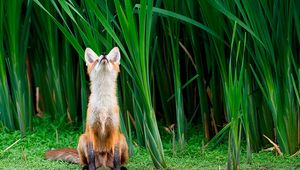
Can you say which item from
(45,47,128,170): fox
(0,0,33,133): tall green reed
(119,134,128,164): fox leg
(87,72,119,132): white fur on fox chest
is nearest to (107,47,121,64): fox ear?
(45,47,128,170): fox

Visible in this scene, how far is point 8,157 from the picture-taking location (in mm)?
5754

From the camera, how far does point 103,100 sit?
5.01 m

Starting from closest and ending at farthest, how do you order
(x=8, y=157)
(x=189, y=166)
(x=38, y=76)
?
(x=189, y=166) → (x=8, y=157) → (x=38, y=76)

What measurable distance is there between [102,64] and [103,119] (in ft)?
1.37

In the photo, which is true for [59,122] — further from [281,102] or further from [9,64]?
[281,102]

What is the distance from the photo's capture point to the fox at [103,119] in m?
4.99

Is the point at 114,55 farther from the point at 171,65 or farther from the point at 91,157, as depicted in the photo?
the point at 171,65

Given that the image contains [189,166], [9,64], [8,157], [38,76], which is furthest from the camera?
[38,76]

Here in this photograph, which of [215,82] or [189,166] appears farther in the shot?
[215,82]

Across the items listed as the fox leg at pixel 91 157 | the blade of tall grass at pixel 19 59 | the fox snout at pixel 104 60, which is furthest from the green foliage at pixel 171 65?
the fox leg at pixel 91 157

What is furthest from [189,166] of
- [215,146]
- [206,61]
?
[206,61]

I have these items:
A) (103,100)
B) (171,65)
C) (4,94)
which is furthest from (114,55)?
(4,94)

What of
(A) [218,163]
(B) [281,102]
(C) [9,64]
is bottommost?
(A) [218,163]

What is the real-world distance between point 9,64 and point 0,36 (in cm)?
35
